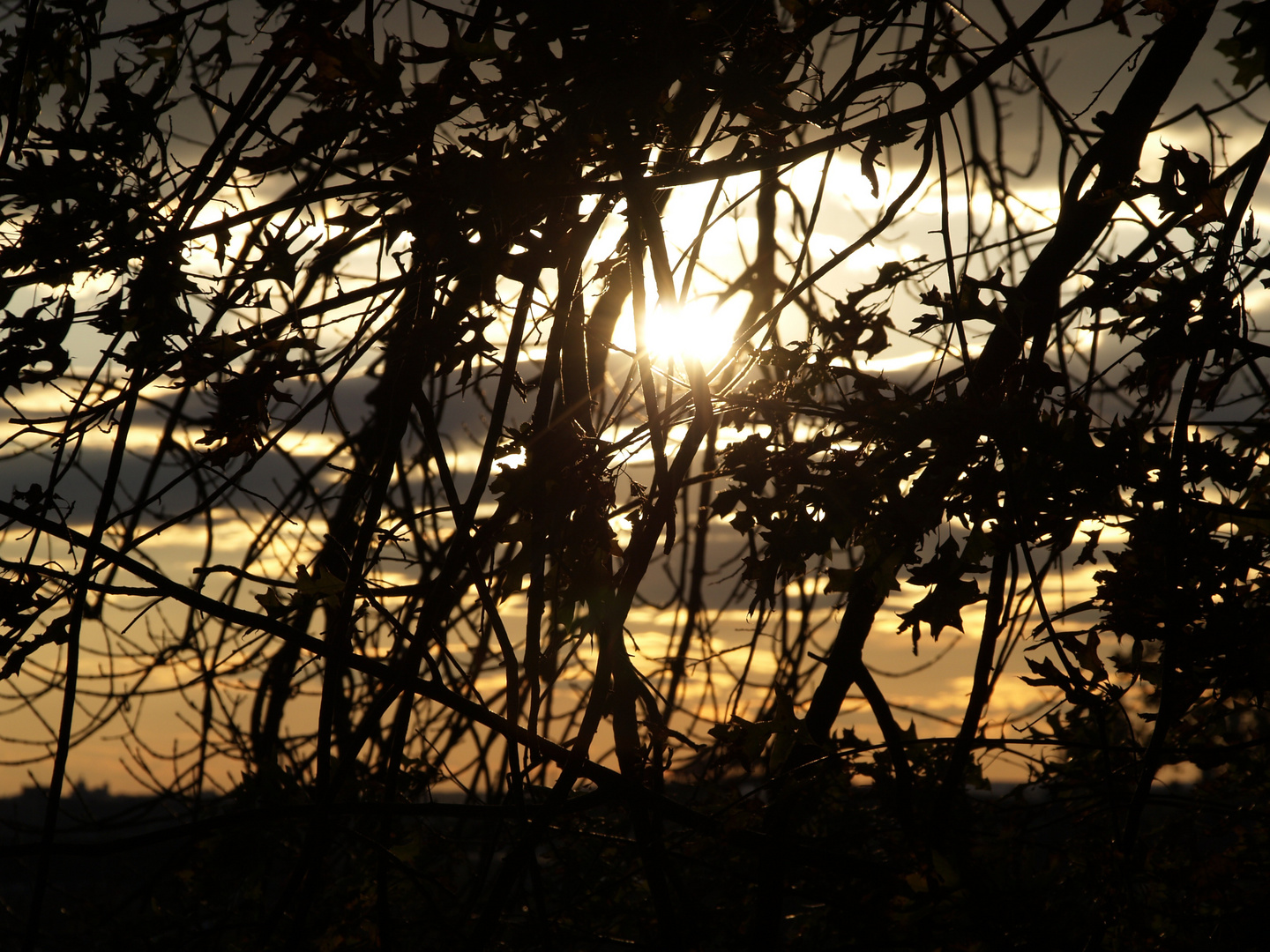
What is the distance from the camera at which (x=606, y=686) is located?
1.56 metres

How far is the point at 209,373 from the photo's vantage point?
61.6 inches

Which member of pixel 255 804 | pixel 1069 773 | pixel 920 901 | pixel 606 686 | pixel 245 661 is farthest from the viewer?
pixel 245 661

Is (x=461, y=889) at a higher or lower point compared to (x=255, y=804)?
lower

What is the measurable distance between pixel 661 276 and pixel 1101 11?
1157mm

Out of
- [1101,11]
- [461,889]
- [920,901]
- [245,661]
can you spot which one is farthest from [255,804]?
[1101,11]

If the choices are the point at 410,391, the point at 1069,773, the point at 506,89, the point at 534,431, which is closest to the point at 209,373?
the point at 410,391

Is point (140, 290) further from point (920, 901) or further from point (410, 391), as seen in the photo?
point (920, 901)

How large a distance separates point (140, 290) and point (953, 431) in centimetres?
142

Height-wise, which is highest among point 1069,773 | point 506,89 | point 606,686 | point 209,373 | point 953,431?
point 506,89

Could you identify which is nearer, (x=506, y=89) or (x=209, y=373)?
(x=506, y=89)

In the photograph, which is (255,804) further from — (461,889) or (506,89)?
(506,89)

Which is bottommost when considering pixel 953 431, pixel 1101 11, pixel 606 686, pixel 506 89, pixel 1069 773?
pixel 1069 773

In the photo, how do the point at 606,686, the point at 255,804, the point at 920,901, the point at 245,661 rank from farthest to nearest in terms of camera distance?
the point at 245,661
the point at 255,804
the point at 920,901
the point at 606,686

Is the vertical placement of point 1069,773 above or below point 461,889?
above
